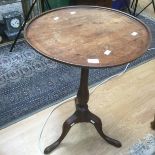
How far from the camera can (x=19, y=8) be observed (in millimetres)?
2416

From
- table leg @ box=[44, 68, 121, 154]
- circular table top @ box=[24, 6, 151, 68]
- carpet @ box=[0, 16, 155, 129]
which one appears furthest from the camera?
carpet @ box=[0, 16, 155, 129]

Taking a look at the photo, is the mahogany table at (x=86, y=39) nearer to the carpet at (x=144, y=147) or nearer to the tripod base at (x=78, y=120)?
the tripod base at (x=78, y=120)

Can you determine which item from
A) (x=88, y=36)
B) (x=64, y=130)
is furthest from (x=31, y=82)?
(x=88, y=36)

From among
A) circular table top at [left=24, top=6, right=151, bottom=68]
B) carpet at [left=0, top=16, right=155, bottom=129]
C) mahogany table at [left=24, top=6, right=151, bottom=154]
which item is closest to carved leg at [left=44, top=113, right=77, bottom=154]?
mahogany table at [left=24, top=6, right=151, bottom=154]

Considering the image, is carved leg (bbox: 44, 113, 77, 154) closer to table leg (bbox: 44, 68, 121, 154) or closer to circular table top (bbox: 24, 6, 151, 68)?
table leg (bbox: 44, 68, 121, 154)

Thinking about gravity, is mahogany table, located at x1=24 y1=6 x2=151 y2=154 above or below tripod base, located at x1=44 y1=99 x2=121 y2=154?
above

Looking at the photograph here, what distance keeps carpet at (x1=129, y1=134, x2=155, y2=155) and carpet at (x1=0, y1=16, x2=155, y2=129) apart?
0.63 m

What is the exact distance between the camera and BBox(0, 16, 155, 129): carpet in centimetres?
170

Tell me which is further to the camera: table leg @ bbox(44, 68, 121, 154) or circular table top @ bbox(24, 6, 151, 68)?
table leg @ bbox(44, 68, 121, 154)

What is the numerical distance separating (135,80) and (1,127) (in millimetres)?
1130

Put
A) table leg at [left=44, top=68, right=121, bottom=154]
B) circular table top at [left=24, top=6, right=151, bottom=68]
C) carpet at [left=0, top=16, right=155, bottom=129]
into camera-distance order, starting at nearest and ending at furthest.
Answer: circular table top at [left=24, top=6, right=151, bottom=68] → table leg at [left=44, top=68, right=121, bottom=154] → carpet at [left=0, top=16, right=155, bottom=129]

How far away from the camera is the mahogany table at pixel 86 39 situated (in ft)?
3.32

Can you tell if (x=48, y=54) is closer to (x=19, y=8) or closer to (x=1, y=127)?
(x=1, y=127)

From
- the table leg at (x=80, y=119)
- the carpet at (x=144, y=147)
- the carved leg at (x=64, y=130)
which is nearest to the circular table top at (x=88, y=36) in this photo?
the table leg at (x=80, y=119)
